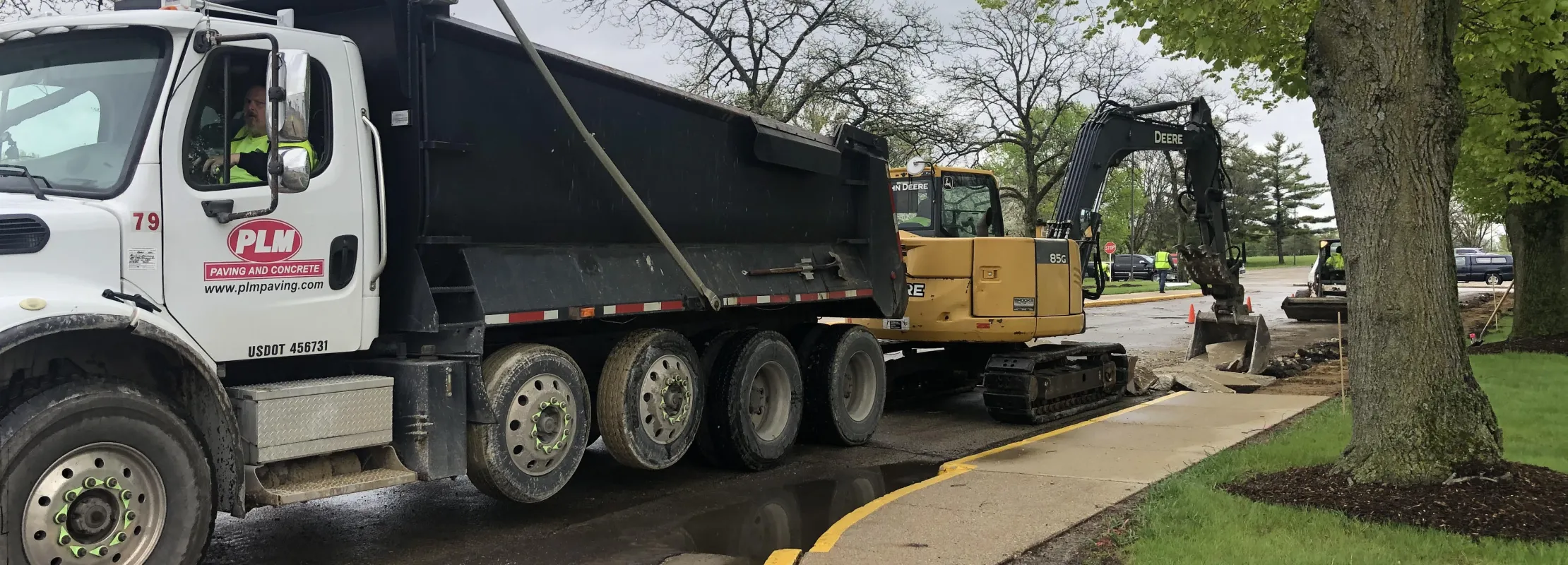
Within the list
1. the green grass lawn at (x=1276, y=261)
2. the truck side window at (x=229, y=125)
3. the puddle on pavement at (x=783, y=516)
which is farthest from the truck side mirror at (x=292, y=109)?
the green grass lawn at (x=1276, y=261)

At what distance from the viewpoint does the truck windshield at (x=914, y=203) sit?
11.9m

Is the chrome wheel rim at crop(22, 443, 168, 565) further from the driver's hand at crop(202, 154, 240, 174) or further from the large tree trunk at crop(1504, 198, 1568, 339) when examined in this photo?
the large tree trunk at crop(1504, 198, 1568, 339)

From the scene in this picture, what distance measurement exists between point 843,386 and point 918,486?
213 centimetres

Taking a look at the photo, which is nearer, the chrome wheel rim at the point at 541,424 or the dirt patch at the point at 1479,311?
the chrome wheel rim at the point at 541,424

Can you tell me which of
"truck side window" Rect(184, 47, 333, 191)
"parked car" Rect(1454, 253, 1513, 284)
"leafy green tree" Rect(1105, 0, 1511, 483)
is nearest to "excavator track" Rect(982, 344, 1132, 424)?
"leafy green tree" Rect(1105, 0, 1511, 483)

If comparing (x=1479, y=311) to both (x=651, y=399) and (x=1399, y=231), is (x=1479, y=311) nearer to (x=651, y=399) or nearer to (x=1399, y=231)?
(x=1399, y=231)

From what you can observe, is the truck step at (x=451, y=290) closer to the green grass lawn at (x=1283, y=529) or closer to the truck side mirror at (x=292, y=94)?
the truck side mirror at (x=292, y=94)

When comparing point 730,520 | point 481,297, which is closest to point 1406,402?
point 730,520

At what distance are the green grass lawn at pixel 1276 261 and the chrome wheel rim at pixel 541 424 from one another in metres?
83.0

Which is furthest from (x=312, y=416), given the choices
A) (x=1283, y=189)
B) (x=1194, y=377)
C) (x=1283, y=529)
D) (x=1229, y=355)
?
(x=1283, y=189)

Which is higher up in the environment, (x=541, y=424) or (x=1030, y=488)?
(x=541, y=424)

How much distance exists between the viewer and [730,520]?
6816 millimetres

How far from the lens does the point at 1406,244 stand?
257 inches

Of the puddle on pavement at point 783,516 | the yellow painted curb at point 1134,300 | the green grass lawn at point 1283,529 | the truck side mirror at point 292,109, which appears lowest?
the puddle on pavement at point 783,516
